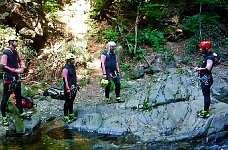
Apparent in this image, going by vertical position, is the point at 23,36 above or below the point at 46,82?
above

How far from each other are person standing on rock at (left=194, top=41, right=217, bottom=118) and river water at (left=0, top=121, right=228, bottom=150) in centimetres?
91

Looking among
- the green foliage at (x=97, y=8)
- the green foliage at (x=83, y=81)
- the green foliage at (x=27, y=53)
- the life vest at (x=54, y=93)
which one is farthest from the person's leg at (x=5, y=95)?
the green foliage at (x=97, y=8)

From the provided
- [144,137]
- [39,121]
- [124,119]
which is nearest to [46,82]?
[39,121]

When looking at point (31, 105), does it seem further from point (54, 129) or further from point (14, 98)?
point (54, 129)

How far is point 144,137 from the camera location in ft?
29.5

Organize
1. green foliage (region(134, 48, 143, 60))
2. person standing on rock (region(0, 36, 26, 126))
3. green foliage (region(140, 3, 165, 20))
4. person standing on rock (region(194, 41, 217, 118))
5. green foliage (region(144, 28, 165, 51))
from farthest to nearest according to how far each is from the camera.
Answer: green foliage (region(140, 3, 165, 20)), green foliage (region(144, 28, 165, 51)), green foliage (region(134, 48, 143, 60)), person standing on rock (region(0, 36, 26, 126)), person standing on rock (region(194, 41, 217, 118))

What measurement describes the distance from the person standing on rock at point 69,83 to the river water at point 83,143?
596 millimetres

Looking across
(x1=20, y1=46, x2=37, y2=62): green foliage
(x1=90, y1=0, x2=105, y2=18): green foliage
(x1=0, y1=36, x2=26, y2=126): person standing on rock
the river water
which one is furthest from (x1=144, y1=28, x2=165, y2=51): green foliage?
(x1=0, y1=36, x2=26, y2=126): person standing on rock

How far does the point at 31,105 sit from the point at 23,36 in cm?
454

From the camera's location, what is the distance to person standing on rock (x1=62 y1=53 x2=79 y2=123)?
9.80 metres

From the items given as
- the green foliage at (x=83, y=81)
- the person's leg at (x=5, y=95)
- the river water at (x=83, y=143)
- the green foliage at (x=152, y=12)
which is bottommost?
the river water at (x=83, y=143)

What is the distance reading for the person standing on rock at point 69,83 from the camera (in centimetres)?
980

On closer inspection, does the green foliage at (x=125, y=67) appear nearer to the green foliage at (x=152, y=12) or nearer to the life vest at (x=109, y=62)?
the green foliage at (x=152, y=12)

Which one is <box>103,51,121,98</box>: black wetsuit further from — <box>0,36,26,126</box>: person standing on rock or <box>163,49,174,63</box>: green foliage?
<box>163,49,174,63</box>: green foliage
